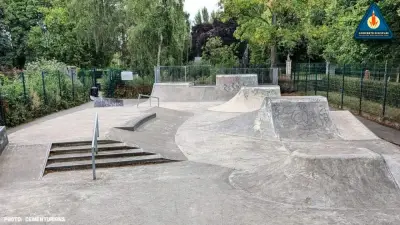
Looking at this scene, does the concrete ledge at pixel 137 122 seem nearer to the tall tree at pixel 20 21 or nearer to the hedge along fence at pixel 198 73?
the hedge along fence at pixel 198 73

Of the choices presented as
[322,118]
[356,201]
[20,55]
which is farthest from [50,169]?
[20,55]

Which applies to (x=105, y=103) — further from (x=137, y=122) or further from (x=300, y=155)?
(x=300, y=155)

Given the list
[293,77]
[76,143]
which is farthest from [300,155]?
[293,77]

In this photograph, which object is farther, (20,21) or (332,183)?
(20,21)

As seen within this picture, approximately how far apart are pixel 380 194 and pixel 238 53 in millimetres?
35320

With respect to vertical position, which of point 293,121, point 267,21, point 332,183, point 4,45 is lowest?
point 332,183

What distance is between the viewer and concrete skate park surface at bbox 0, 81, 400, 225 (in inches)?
201

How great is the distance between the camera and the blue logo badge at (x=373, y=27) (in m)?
11.6

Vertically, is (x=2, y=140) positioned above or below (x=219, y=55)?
below

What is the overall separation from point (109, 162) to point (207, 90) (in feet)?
46.2

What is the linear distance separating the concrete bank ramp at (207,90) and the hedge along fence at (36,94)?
5038 millimetres

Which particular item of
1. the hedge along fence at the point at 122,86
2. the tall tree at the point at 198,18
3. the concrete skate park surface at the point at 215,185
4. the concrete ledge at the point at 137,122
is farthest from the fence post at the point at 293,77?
the tall tree at the point at 198,18

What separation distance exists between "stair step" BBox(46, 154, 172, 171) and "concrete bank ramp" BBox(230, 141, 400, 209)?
2.65 meters

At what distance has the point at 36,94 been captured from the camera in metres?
15.0
